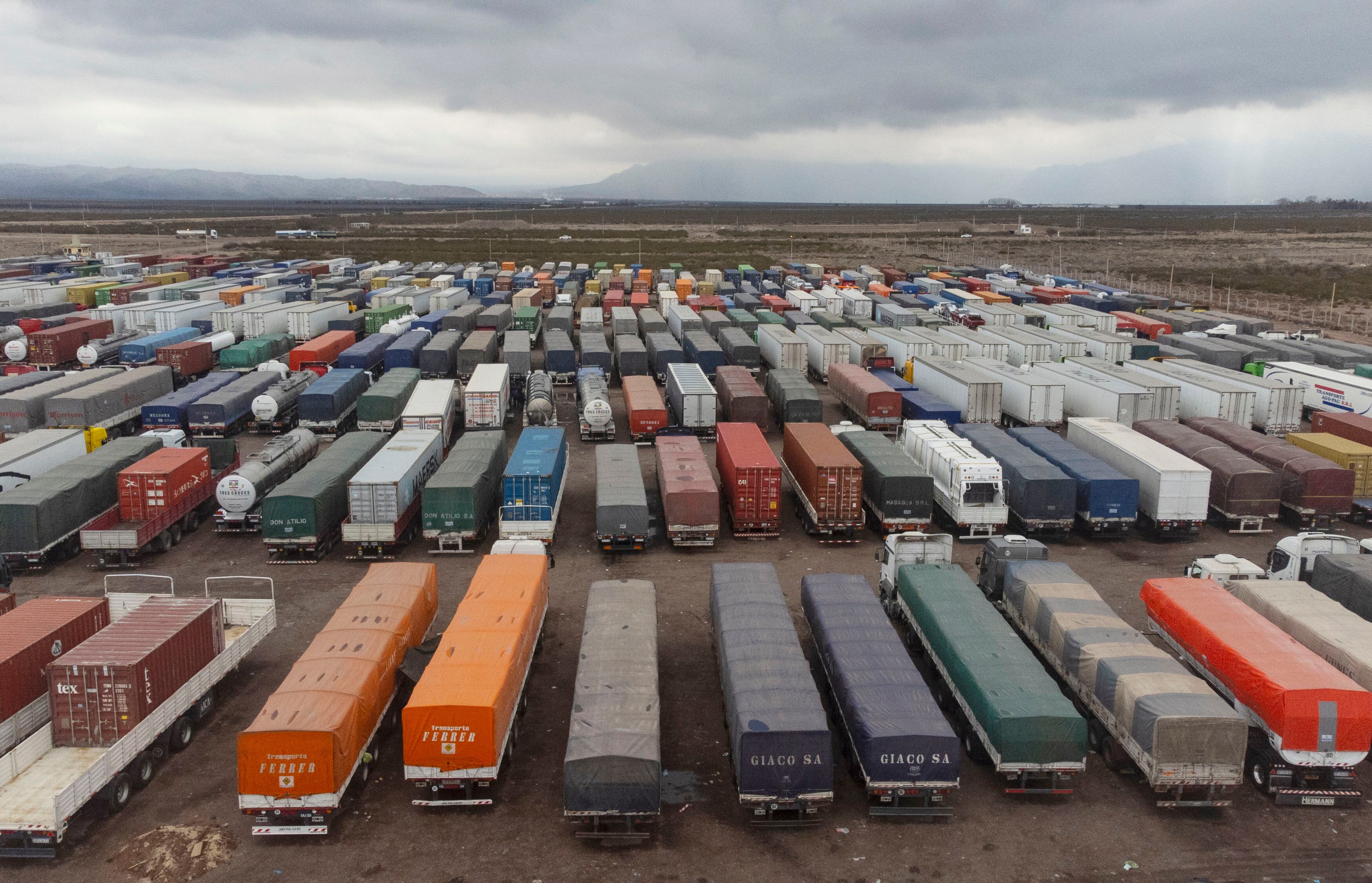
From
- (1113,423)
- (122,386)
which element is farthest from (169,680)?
(1113,423)

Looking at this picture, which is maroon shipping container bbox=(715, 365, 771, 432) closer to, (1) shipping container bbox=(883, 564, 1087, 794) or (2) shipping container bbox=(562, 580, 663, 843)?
(1) shipping container bbox=(883, 564, 1087, 794)

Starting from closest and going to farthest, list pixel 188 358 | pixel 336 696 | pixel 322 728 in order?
1. pixel 322 728
2. pixel 336 696
3. pixel 188 358

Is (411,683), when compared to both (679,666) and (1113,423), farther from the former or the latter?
(1113,423)

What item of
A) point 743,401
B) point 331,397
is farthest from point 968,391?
point 331,397

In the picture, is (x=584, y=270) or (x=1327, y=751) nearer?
(x=1327, y=751)

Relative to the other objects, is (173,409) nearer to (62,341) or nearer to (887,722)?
(62,341)

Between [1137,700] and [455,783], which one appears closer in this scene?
[455,783]

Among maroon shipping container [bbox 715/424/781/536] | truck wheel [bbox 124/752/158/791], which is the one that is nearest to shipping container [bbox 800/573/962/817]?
maroon shipping container [bbox 715/424/781/536]
